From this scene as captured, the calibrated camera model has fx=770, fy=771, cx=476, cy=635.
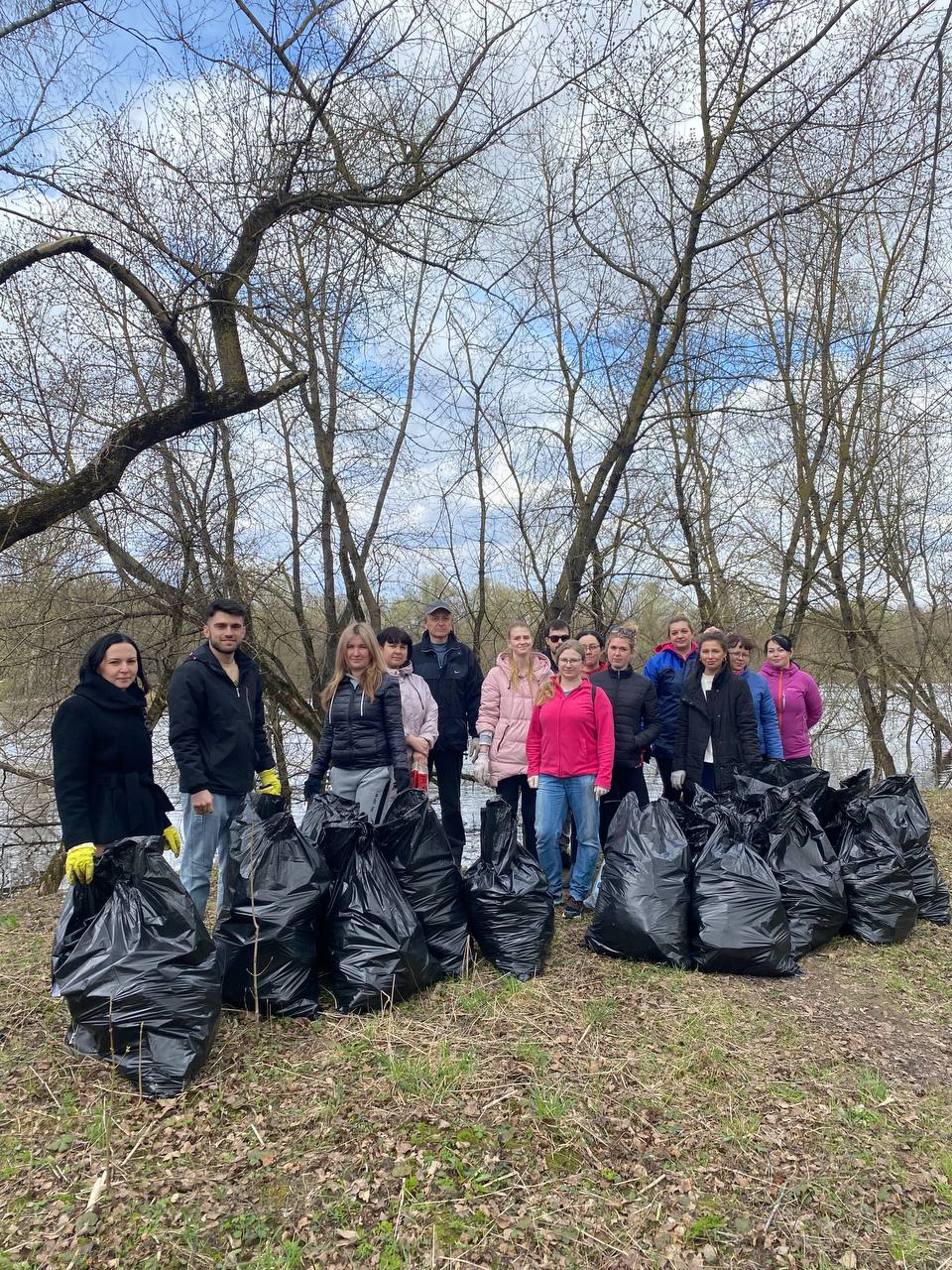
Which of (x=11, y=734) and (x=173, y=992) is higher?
(x=11, y=734)

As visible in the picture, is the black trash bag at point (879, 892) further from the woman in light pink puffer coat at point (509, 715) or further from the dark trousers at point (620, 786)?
the woman in light pink puffer coat at point (509, 715)

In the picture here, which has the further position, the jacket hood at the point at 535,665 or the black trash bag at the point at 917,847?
the jacket hood at the point at 535,665

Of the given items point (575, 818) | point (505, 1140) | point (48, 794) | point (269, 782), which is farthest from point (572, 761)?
point (48, 794)

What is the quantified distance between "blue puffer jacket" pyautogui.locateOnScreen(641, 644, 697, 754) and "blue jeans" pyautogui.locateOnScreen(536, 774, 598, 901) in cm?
84

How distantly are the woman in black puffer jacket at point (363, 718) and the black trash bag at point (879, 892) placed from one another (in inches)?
92.3

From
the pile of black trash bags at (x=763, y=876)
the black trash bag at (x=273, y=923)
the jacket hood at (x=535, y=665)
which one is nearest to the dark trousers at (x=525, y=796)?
the jacket hood at (x=535, y=665)

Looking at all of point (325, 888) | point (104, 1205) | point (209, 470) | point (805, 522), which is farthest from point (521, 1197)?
point (805, 522)

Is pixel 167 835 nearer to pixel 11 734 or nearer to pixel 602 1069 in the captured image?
pixel 602 1069

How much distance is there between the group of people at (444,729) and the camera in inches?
125

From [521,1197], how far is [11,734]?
6738 millimetres

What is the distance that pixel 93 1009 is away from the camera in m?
2.49

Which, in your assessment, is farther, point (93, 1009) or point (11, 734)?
point (11, 734)

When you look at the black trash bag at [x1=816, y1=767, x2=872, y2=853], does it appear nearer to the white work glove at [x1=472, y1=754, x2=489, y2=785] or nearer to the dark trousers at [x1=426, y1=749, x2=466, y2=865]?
the white work glove at [x1=472, y1=754, x2=489, y2=785]

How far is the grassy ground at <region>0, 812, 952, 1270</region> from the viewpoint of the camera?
195 cm
